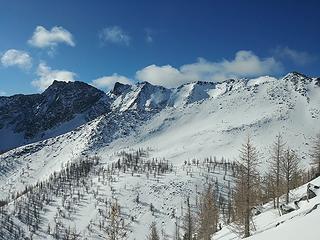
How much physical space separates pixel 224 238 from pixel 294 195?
1338cm

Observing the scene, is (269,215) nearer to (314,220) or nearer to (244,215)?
(244,215)

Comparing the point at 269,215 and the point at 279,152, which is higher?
the point at 279,152

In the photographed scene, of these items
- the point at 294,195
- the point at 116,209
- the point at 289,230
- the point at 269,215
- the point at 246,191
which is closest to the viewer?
the point at 289,230

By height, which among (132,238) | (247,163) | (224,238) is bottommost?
(132,238)

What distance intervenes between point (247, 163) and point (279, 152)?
24.1m

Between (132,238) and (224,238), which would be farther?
(132,238)

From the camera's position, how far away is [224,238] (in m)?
65.3

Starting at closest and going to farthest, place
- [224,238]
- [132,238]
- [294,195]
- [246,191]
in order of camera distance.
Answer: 1. [246,191]
2. [224,238]
3. [294,195]
4. [132,238]

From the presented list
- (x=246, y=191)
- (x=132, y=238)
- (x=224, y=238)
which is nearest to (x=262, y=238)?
(x=246, y=191)

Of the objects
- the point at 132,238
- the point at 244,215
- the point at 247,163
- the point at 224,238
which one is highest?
the point at 247,163

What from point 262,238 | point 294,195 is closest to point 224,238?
point 294,195

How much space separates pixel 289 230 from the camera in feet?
89.3

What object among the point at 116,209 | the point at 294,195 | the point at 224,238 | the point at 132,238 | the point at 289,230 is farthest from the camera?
the point at 132,238

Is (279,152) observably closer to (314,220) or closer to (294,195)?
(294,195)
